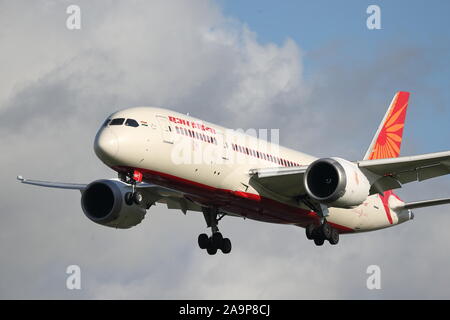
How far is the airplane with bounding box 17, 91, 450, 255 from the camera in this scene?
137ft

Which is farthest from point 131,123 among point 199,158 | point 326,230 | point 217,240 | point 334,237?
point 334,237

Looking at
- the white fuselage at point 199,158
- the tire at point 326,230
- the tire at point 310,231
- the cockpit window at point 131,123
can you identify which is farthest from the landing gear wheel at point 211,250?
the cockpit window at point 131,123

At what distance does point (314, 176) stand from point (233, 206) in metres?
4.19

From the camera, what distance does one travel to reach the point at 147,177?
139 feet

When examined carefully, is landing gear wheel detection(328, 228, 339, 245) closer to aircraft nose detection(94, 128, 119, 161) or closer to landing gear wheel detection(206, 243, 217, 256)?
landing gear wheel detection(206, 243, 217, 256)

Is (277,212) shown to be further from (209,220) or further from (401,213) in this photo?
(401,213)

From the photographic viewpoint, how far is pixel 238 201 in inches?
1796

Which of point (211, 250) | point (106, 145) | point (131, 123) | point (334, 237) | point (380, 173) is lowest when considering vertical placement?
point (211, 250)

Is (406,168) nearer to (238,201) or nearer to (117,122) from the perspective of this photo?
(238,201)

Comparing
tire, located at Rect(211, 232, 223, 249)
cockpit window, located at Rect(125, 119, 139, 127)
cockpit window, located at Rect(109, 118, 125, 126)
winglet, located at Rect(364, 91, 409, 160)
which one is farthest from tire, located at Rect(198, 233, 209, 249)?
winglet, located at Rect(364, 91, 409, 160)

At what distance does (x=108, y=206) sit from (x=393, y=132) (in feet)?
63.9

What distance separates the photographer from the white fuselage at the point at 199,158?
41094 mm

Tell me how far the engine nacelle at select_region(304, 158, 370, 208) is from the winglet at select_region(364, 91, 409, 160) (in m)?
12.1

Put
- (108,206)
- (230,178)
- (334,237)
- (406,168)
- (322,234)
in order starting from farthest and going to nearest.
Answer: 1. (108,206)
2. (334,237)
3. (322,234)
4. (406,168)
5. (230,178)
